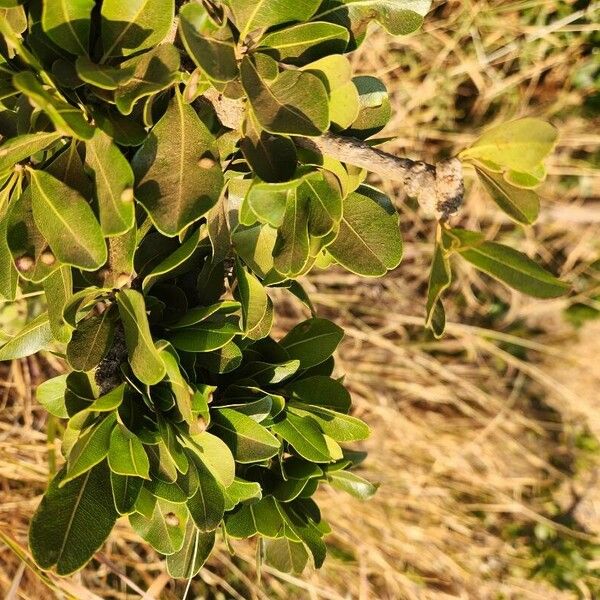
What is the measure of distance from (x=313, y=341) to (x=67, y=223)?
0.38m

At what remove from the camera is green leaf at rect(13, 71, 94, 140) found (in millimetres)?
487

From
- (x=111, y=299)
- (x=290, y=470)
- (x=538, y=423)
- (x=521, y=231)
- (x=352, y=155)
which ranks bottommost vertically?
(x=538, y=423)

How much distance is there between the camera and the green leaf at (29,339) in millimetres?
758

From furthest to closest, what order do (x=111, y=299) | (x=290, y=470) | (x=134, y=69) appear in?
(x=290, y=470), (x=111, y=299), (x=134, y=69)

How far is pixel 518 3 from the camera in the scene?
2.01 meters

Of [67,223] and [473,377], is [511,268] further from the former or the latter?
[473,377]

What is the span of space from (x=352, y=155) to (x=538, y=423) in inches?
77.1

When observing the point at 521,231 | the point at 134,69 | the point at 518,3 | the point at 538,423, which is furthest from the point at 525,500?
the point at 134,69

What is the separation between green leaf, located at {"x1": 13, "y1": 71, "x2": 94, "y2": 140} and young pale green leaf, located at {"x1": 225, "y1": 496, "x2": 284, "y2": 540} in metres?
0.48

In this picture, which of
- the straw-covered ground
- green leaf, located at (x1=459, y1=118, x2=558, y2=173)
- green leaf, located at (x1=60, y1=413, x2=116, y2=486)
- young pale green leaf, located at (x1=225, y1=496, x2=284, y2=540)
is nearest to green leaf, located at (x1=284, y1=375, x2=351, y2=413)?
young pale green leaf, located at (x1=225, y1=496, x2=284, y2=540)

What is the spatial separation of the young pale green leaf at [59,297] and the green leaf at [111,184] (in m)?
0.10

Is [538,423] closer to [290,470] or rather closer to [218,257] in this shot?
[290,470]

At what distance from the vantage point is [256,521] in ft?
2.64

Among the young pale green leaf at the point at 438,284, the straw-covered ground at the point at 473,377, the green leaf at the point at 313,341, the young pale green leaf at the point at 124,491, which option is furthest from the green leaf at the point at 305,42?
the straw-covered ground at the point at 473,377
